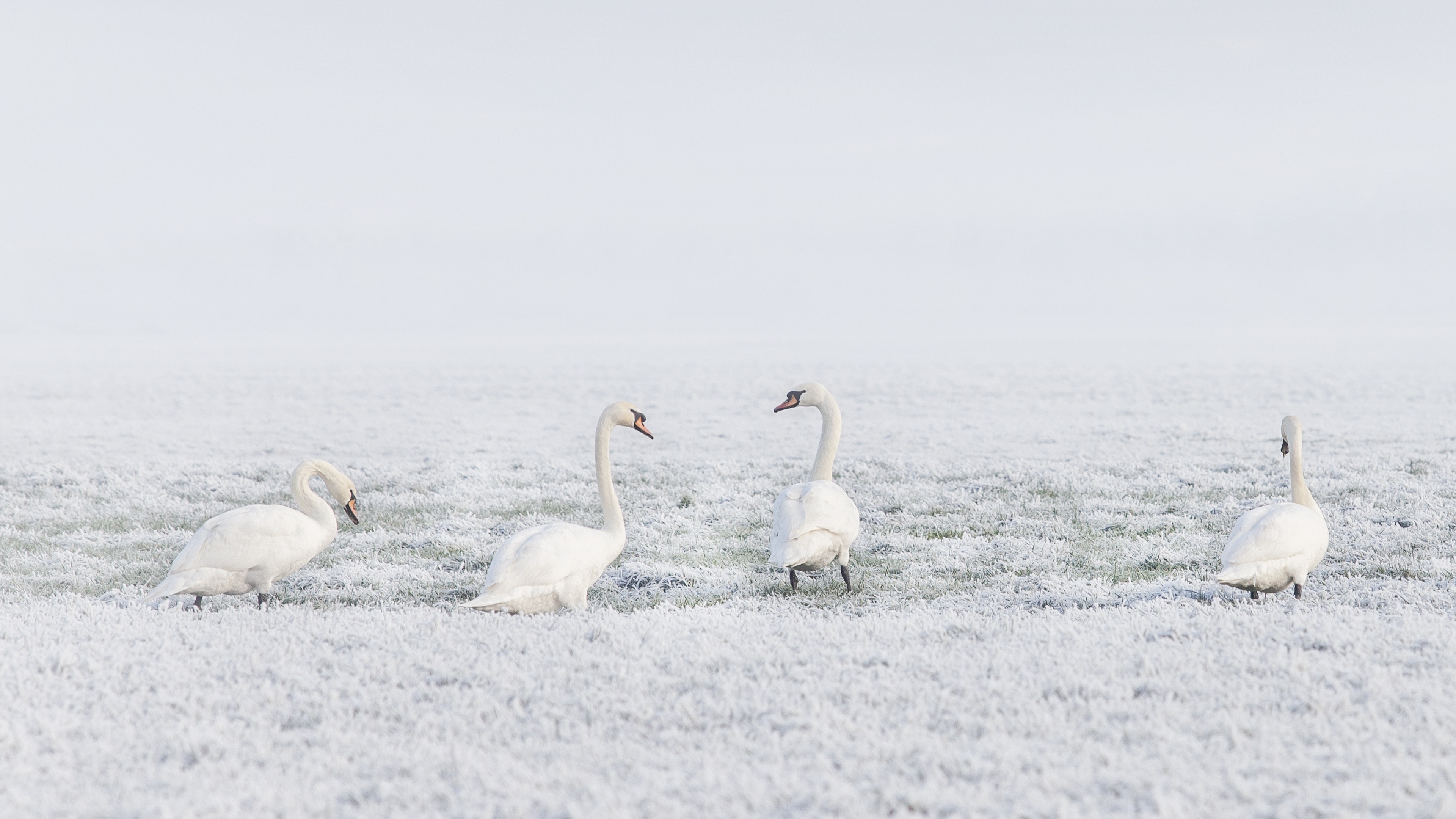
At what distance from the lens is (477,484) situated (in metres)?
16.7

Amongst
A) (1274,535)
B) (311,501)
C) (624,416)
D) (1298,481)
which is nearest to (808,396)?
(624,416)

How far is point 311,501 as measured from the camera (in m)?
9.48

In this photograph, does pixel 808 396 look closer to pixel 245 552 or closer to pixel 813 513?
pixel 813 513

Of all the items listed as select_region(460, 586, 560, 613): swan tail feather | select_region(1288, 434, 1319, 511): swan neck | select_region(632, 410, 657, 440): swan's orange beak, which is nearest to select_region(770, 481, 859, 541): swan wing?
select_region(632, 410, 657, 440): swan's orange beak

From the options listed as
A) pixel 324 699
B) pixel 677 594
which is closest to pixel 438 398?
pixel 677 594

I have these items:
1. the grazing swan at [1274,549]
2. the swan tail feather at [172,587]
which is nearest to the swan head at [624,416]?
the swan tail feather at [172,587]

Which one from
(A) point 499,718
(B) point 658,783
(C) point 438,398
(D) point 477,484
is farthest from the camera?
(C) point 438,398

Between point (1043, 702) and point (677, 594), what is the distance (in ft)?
14.8

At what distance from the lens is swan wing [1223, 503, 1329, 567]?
8.57m

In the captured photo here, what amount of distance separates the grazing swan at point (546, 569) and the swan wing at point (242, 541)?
1.81 m

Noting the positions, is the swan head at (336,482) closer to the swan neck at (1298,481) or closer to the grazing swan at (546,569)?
the grazing swan at (546,569)

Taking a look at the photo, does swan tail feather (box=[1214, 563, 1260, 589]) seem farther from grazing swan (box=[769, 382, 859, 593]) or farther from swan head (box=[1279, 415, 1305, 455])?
grazing swan (box=[769, 382, 859, 593])

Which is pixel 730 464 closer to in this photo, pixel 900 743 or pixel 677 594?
pixel 677 594

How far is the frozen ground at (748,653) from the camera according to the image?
544 centimetres
